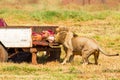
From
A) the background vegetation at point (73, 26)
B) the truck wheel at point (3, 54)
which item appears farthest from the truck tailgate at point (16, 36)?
the background vegetation at point (73, 26)

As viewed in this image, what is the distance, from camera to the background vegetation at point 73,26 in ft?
42.7

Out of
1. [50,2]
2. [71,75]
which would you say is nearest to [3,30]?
[71,75]

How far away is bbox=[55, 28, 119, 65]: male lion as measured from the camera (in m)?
15.7

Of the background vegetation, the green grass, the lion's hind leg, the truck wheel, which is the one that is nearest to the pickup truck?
the truck wheel

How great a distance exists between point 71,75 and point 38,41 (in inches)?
132

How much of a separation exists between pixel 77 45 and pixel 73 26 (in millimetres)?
17039

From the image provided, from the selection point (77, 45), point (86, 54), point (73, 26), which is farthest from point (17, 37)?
point (73, 26)

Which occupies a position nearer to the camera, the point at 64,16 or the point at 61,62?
the point at 61,62

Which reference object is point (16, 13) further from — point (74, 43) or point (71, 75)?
point (71, 75)

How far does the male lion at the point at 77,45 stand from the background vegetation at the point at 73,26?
1.07 feet

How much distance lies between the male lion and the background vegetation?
33 cm

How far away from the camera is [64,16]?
36969mm

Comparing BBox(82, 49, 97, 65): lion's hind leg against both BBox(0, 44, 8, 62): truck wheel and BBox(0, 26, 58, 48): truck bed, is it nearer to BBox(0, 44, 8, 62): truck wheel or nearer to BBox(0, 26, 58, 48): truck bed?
BBox(0, 26, 58, 48): truck bed

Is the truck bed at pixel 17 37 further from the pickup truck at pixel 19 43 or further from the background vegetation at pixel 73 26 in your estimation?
the background vegetation at pixel 73 26
